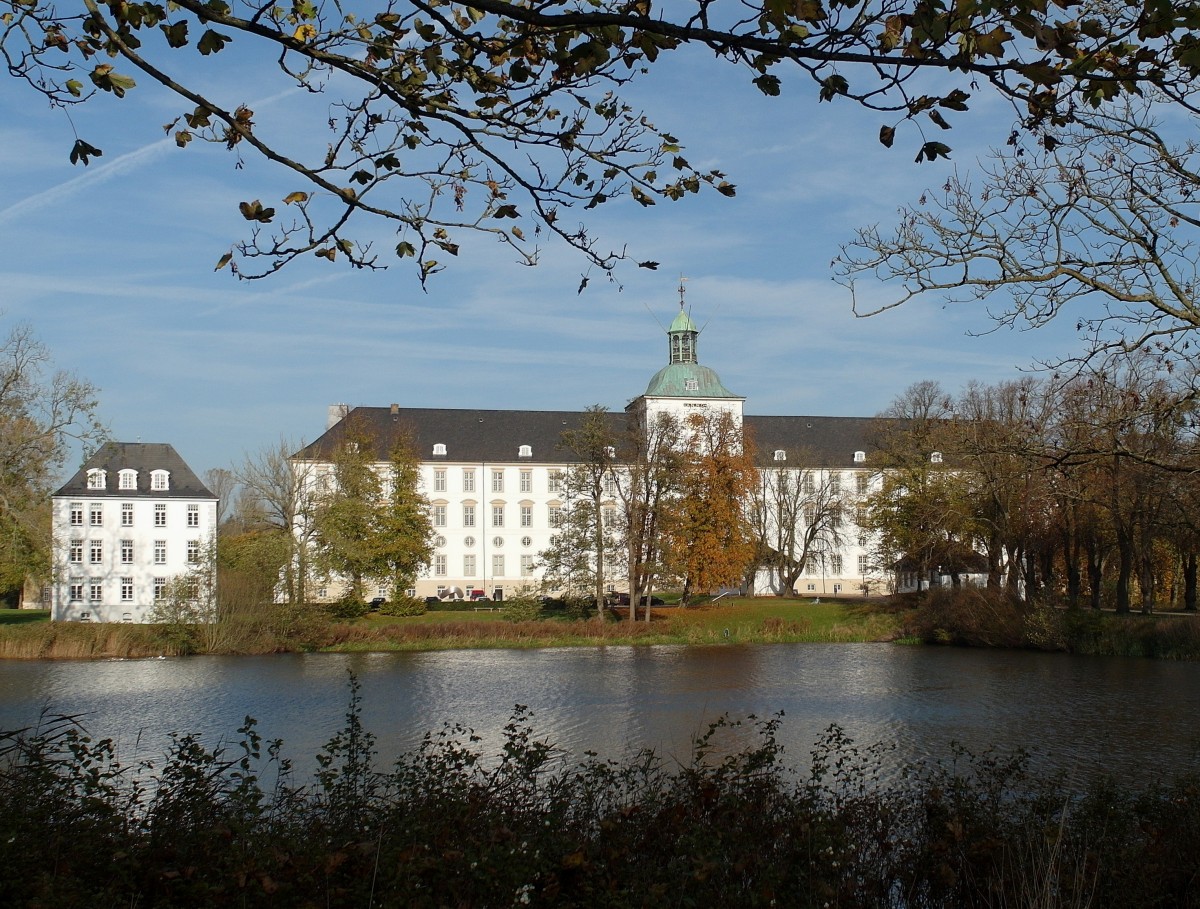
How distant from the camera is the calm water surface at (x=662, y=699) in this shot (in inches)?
628

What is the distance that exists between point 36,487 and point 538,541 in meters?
31.3

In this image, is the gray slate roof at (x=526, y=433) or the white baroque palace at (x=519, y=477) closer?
the white baroque palace at (x=519, y=477)

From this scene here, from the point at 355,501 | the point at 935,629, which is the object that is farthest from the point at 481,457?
the point at 935,629

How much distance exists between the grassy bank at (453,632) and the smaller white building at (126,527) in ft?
31.5

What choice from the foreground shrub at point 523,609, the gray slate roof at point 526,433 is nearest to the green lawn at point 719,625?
the foreground shrub at point 523,609

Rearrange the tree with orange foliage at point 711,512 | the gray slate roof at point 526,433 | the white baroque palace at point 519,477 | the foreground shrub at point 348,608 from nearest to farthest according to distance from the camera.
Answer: the tree with orange foliage at point 711,512, the foreground shrub at point 348,608, the white baroque palace at point 519,477, the gray slate roof at point 526,433

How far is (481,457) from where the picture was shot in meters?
64.3

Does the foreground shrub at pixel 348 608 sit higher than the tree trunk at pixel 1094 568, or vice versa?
the tree trunk at pixel 1094 568

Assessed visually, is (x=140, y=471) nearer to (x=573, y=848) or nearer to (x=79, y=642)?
(x=79, y=642)

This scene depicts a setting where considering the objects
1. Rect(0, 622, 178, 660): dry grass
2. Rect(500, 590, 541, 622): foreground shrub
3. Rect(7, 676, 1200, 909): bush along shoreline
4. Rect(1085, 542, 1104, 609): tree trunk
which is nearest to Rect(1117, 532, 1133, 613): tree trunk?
Rect(1085, 542, 1104, 609): tree trunk

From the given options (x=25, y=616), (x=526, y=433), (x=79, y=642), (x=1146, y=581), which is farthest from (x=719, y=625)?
(x=25, y=616)

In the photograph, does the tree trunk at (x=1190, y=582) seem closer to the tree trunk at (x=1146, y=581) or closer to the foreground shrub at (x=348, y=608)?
the tree trunk at (x=1146, y=581)

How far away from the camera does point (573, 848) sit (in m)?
6.05

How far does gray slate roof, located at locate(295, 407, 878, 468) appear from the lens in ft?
208
